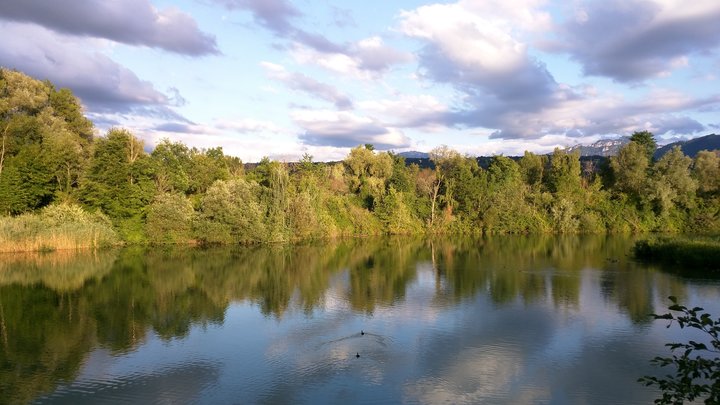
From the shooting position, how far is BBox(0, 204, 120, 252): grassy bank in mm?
31734

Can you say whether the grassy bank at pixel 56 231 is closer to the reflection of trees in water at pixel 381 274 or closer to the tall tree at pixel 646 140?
the reflection of trees in water at pixel 381 274

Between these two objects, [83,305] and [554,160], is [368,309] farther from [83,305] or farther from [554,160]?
[554,160]

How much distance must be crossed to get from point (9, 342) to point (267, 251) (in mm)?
21651

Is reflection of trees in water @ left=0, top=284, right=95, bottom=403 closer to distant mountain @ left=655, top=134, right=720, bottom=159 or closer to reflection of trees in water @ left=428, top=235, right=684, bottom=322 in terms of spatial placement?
reflection of trees in water @ left=428, top=235, right=684, bottom=322

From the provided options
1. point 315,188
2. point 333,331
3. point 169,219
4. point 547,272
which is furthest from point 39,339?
point 315,188

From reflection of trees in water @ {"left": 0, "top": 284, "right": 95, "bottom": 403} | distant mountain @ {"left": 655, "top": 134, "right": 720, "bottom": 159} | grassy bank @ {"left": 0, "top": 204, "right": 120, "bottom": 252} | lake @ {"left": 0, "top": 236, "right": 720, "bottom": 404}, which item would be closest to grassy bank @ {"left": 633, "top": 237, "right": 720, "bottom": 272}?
lake @ {"left": 0, "top": 236, "right": 720, "bottom": 404}

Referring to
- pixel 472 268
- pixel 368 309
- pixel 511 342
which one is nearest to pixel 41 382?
pixel 368 309

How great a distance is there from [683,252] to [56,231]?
3923 cm

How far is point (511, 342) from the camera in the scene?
14.5m

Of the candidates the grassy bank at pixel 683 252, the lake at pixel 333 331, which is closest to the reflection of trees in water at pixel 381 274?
the lake at pixel 333 331

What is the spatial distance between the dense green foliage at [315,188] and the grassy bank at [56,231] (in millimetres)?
1855

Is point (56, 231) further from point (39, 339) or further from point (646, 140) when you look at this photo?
point (646, 140)

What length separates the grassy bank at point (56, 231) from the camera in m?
31.7

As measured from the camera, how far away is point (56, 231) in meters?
33.2
